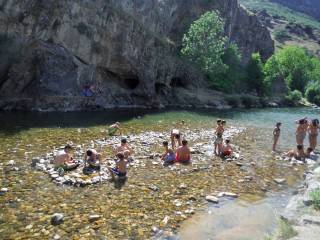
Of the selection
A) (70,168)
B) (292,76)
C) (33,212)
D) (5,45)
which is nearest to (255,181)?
(70,168)

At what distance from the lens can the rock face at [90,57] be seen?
44.0m

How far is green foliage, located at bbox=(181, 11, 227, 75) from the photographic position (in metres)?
71.9

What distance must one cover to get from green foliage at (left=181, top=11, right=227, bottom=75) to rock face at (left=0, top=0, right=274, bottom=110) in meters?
2.04

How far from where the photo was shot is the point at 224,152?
26438 millimetres

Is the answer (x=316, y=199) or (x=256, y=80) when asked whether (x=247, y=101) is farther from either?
(x=316, y=199)

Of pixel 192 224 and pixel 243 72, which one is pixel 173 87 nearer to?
pixel 243 72

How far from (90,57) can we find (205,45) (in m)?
26.6

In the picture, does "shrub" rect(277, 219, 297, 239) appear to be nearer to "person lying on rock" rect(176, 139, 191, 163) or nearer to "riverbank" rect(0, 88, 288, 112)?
"person lying on rock" rect(176, 139, 191, 163)

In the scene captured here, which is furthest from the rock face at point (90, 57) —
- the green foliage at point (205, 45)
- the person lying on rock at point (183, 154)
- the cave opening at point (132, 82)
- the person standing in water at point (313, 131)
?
the person standing in water at point (313, 131)

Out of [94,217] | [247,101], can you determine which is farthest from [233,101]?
[94,217]

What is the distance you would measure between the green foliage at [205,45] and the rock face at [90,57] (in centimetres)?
204

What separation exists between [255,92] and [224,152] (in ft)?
210

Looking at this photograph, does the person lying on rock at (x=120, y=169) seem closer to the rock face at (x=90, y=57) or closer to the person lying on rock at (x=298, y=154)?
the person lying on rock at (x=298, y=154)

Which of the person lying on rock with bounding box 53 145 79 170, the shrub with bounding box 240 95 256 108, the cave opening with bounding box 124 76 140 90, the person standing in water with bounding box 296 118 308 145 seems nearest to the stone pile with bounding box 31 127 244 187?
the person lying on rock with bounding box 53 145 79 170
